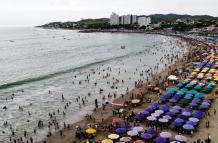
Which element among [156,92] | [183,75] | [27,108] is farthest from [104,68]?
[27,108]

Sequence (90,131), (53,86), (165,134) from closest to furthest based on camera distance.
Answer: (165,134) → (90,131) → (53,86)

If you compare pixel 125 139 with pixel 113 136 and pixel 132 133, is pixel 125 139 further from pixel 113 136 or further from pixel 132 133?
pixel 113 136

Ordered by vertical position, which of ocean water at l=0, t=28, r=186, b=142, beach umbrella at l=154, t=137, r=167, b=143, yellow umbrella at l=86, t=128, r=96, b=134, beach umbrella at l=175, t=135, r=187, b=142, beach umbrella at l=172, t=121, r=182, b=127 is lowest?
ocean water at l=0, t=28, r=186, b=142

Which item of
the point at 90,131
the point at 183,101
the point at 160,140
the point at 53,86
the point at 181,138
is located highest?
the point at 183,101

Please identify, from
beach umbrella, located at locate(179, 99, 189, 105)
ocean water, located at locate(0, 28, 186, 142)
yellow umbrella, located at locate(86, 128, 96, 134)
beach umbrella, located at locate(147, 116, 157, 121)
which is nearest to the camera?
yellow umbrella, located at locate(86, 128, 96, 134)

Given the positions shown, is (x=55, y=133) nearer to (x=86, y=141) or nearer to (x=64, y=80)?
(x=86, y=141)

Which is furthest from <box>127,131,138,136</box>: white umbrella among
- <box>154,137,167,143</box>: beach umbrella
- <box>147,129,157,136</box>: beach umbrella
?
<box>154,137,167,143</box>: beach umbrella

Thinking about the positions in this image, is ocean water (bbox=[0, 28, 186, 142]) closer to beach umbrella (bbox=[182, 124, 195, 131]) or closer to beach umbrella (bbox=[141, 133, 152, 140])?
beach umbrella (bbox=[141, 133, 152, 140])

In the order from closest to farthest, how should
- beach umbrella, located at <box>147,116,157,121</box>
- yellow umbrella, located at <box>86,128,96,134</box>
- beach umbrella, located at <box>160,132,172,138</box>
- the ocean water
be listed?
beach umbrella, located at <box>160,132,172,138</box>
yellow umbrella, located at <box>86,128,96,134</box>
beach umbrella, located at <box>147,116,157,121</box>
the ocean water

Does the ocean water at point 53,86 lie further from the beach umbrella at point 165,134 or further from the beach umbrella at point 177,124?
the beach umbrella at point 165,134

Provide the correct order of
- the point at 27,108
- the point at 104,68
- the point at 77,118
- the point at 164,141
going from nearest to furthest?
the point at 164,141
the point at 77,118
the point at 27,108
the point at 104,68

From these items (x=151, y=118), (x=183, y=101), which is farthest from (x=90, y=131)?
(x=183, y=101)

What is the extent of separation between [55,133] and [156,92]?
66.4 feet

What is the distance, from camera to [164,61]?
82938mm
